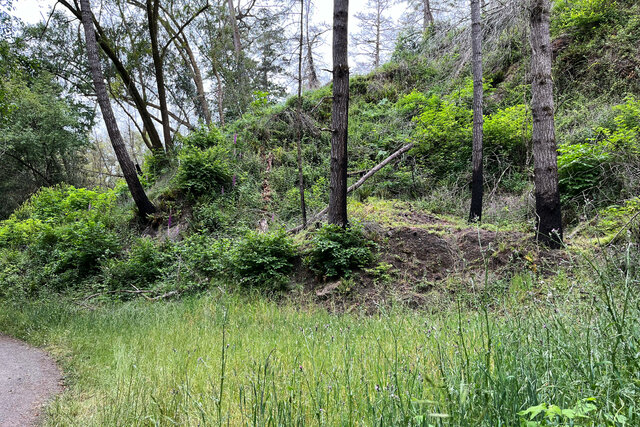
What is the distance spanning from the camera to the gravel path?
3.12m

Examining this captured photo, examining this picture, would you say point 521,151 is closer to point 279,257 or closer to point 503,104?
point 503,104

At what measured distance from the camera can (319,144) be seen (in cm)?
1412

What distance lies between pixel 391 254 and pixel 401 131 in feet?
24.1

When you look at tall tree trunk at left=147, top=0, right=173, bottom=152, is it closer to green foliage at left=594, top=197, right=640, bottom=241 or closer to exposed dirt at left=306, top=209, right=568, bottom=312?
exposed dirt at left=306, top=209, right=568, bottom=312

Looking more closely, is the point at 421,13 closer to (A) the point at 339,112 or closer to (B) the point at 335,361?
(A) the point at 339,112

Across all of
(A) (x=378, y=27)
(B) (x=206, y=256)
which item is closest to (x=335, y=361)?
(B) (x=206, y=256)

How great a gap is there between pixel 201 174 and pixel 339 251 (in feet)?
22.6

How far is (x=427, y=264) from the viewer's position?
6746mm

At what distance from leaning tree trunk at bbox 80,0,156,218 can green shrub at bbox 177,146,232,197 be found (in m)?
1.36

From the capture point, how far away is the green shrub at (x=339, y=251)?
22.2 ft

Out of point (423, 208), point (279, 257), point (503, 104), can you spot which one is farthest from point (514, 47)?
point (279, 257)

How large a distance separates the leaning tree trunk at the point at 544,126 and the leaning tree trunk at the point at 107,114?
11.3 metres

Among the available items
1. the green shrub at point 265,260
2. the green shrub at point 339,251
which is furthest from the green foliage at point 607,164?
the green shrub at point 265,260

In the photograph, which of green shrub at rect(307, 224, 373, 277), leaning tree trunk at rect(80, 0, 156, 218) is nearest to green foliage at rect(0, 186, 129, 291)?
leaning tree trunk at rect(80, 0, 156, 218)
